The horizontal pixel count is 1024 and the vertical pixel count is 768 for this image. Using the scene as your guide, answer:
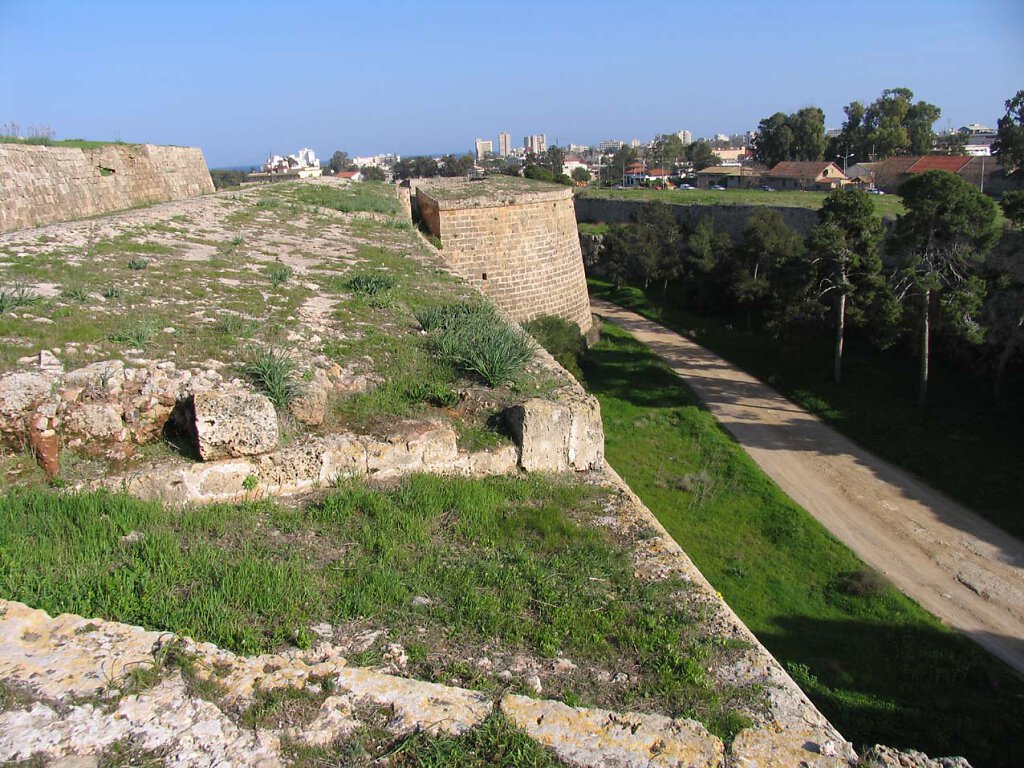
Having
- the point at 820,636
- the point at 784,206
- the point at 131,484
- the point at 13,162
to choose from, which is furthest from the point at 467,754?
the point at 784,206

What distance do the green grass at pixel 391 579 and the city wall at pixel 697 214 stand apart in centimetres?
2209

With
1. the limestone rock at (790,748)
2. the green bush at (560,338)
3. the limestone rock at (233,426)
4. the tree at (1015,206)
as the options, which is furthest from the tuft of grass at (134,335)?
the tree at (1015,206)

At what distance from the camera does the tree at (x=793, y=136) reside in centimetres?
5238

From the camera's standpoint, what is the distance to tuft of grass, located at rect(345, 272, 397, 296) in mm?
7219

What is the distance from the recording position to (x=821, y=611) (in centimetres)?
845

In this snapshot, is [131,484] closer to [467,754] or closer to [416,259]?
[467,754]

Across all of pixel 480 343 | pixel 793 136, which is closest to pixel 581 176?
pixel 793 136

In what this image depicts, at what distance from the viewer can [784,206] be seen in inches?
1017

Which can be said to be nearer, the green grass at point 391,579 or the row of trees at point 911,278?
the green grass at point 391,579

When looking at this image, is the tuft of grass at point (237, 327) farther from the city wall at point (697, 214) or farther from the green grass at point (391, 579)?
the city wall at point (697, 214)

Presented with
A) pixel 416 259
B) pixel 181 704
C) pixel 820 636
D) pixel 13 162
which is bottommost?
pixel 820 636

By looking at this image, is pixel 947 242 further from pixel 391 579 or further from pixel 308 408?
pixel 391 579

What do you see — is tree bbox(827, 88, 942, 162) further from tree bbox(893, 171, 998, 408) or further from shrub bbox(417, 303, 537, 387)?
shrub bbox(417, 303, 537, 387)

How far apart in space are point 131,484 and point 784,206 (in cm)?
2629
